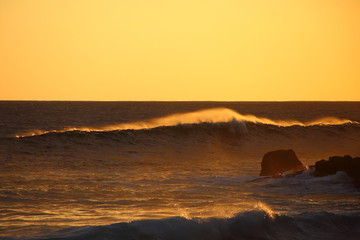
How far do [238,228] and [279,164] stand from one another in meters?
10.3

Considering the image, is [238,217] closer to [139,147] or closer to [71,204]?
[71,204]

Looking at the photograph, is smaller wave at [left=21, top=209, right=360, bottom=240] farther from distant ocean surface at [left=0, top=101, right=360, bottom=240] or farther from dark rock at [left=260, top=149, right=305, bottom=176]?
dark rock at [left=260, top=149, right=305, bottom=176]

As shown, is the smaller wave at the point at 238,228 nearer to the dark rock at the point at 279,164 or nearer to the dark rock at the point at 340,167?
the dark rock at the point at 340,167

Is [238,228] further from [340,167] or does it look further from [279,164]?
[279,164]

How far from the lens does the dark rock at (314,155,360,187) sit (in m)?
19.8

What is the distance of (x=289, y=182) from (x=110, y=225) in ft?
31.0

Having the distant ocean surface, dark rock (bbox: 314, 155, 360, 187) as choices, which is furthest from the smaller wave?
dark rock (bbox: 314, 155, 360, 187)

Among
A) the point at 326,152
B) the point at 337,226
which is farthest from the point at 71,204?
the point at 326,152

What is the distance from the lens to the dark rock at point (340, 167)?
1984 cm

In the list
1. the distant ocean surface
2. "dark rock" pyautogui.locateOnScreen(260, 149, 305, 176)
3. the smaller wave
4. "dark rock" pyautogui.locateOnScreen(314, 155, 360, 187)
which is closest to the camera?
the smaller wave

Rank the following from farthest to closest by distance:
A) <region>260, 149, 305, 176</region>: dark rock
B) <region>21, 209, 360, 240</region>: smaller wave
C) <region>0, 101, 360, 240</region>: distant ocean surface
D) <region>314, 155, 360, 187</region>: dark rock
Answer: <region>260, 149, 305, 176</region>: dark rock
<region>314, 155, 360, 187</region>: dark rock
<region>0, 101, 360, 240</region>: distant ocean surface
<region>21, 209, 360, 240</region>: smaller wave

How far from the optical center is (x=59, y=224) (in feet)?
42.2

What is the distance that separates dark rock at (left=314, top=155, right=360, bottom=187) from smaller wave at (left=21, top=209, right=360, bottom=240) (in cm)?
558

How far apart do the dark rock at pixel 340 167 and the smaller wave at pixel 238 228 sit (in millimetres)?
5580
